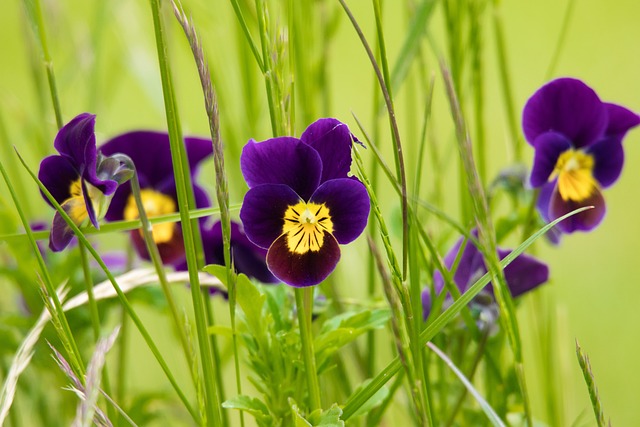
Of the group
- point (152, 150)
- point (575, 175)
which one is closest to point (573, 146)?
point (575, 175)

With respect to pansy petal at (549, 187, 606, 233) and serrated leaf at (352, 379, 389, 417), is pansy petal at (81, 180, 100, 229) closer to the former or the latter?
serrated leaf at (352, 379, 389, 417)

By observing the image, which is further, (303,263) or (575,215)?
(575,215)

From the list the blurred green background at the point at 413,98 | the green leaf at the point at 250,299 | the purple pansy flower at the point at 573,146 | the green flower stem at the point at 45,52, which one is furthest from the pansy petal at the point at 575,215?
the green flower stem at the point at 45,52

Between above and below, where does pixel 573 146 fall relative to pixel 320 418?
above

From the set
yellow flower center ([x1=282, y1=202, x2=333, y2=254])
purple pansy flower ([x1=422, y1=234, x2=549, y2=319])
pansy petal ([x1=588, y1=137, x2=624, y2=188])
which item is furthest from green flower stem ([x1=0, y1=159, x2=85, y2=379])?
pansy petal ([x1=588, y1=137, x2=624, y2=188])

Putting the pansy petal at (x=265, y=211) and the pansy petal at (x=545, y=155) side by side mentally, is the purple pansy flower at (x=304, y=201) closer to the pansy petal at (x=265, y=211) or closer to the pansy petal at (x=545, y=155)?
the pansy petal at (x=265, y=211)

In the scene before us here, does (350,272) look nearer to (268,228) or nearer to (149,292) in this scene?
(149,292)

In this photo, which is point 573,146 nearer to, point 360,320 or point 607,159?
point 607,159
